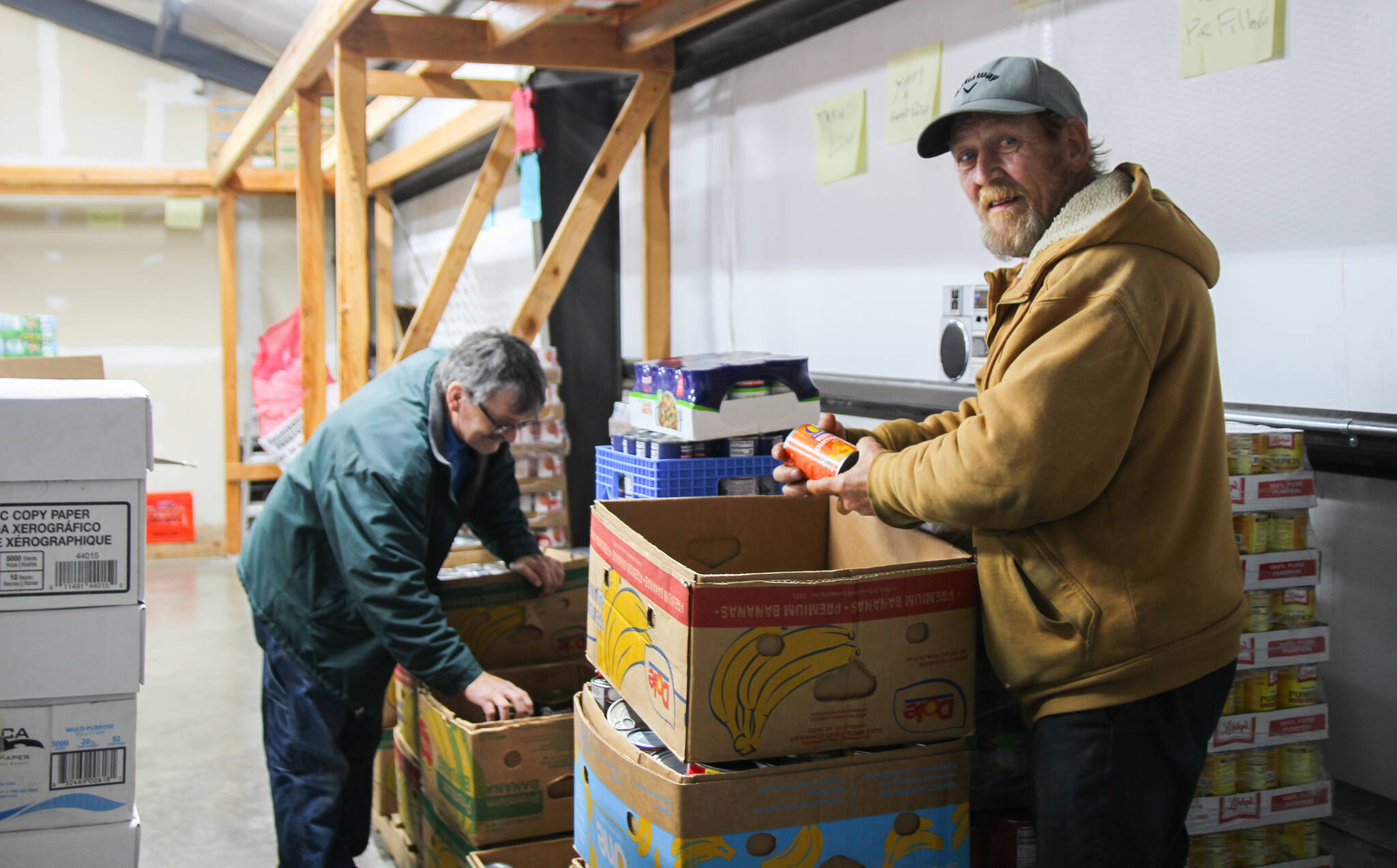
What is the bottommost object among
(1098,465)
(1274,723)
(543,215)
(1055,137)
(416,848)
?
(416,848)

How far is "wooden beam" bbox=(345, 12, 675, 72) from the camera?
12.5 feet

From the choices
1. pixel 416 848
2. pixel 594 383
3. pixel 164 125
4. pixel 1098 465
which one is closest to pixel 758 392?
pixel 1098 465

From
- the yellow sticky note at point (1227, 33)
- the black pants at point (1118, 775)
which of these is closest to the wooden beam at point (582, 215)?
the yellow sticky note at point (1227, 33)

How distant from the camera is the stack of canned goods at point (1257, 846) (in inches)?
83.0

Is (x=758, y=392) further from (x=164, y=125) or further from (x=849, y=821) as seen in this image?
(x=164, y=125)

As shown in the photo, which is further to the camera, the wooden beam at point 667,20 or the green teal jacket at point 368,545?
the wooden beam at point 667,20

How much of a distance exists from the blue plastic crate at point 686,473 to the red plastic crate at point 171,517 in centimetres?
633

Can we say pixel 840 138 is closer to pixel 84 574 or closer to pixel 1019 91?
pixel 1019 91

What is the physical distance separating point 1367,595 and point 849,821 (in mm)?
1242

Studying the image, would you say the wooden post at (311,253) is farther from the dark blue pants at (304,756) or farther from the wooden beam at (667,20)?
the dark blue pants at (304,756)

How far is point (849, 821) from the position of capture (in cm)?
159

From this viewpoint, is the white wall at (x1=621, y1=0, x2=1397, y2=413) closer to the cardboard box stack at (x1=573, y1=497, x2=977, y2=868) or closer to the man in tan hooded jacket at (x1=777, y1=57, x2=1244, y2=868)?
the man in tan hooded jacket at (x1=777, y1=57, x2=1244, y2=868)

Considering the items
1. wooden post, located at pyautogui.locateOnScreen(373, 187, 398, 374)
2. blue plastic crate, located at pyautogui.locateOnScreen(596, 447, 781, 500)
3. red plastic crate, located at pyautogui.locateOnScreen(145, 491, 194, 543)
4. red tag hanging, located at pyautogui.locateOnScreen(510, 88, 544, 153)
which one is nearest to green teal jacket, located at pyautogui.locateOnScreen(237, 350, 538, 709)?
blue plastic crate, located at pyautogui.locateOnScreen(596, 447, 781, 500)

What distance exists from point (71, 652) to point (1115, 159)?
237cm
